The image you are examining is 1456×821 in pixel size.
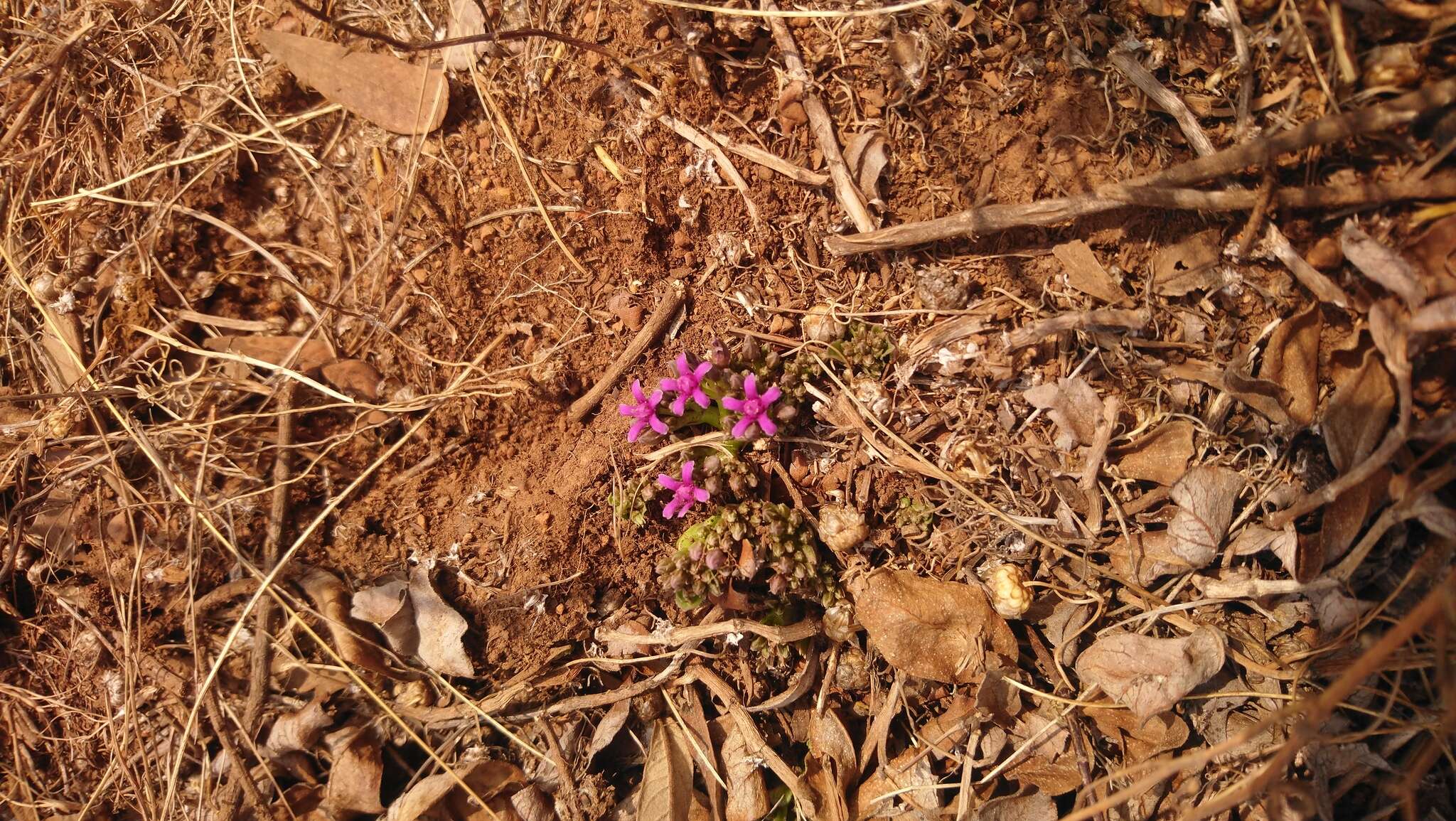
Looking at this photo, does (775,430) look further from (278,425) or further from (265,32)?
(265,32)

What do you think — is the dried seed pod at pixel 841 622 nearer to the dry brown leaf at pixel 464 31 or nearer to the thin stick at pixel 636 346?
the thin stick at pixel 636 346

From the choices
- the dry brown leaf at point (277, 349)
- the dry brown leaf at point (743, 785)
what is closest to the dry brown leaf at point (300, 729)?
the dry brown leaf at point (277, 349)

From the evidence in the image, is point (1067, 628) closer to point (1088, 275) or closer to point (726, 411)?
point (1088, 275)

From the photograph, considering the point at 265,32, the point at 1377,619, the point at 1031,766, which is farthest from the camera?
the point at 265,32

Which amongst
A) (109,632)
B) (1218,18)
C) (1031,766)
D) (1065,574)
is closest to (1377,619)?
(1065,574)

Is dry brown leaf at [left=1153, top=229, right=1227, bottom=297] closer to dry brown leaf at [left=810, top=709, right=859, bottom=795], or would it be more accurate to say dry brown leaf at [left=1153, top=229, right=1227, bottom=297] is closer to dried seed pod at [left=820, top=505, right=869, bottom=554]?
dried seed pod at [left=820, top=505, right=869, bottom=554]
